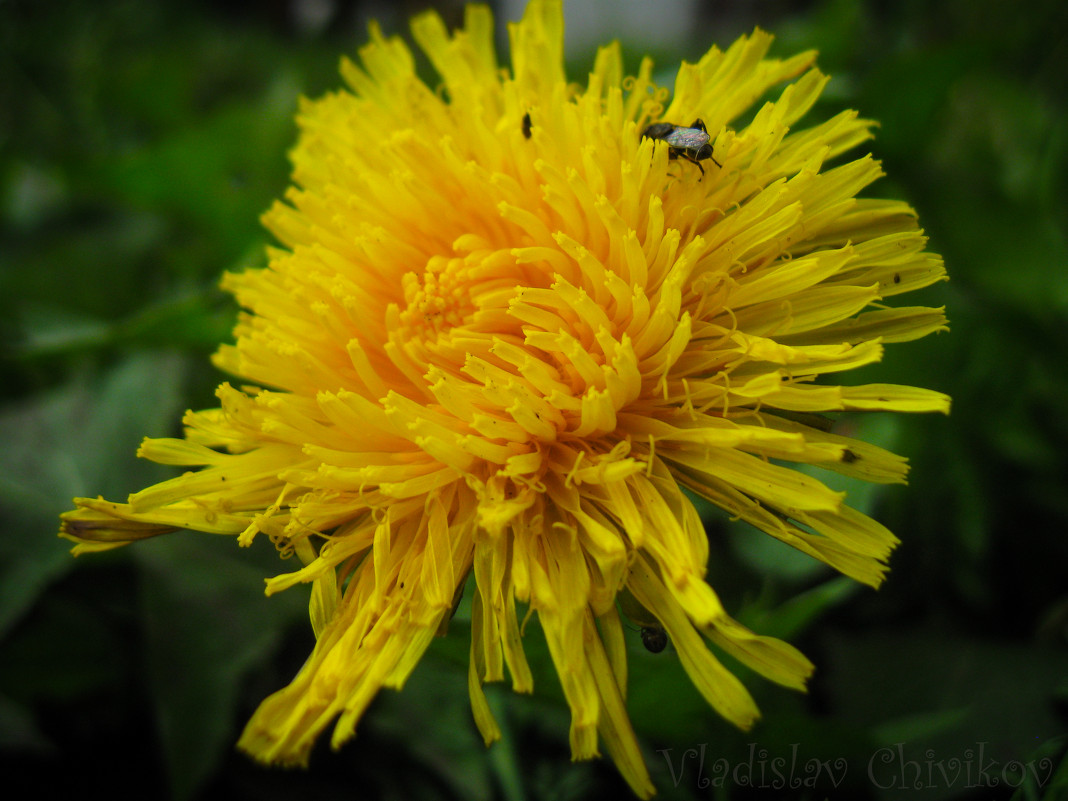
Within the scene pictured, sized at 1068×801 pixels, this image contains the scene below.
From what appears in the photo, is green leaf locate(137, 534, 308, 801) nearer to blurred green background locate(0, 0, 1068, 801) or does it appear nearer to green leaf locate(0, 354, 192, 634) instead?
blurred green background locate(0, 0, 1068, 801)

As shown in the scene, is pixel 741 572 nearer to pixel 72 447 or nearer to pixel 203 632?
pixel 203 632

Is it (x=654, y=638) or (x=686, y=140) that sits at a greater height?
(x=686, y=140)

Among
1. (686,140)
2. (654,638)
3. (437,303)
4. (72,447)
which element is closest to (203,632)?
Result: (72,447)

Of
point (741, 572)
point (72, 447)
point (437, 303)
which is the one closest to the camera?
point (437, 303)

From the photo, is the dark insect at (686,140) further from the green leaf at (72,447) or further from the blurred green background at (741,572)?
the green leaf at (72,447)

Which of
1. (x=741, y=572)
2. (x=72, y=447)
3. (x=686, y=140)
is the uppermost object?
(x=72, y=447)

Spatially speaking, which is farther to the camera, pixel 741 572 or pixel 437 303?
pixel 741 572

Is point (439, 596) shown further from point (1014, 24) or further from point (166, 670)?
point (1014, 24)

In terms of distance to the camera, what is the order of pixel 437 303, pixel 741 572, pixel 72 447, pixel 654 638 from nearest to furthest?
pixel 654 638
pixel 437 303
pixel 741 572
pixel 72 447
